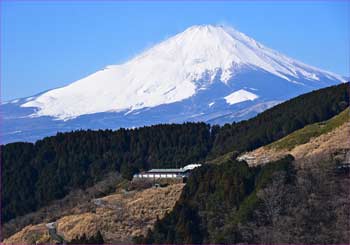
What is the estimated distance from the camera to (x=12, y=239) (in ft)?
107

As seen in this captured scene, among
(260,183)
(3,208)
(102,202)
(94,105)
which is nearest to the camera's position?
(260,183)

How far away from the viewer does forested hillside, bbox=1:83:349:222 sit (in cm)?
4212

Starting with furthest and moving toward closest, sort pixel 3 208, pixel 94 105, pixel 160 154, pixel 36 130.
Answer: pixel 94 105 → pixel 36 130 → pixel 160 154 → pixel 3 208

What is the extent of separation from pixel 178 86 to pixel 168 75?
295 cm

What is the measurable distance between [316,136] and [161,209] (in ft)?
28.2

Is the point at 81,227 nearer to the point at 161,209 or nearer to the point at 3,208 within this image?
the point at 161,209

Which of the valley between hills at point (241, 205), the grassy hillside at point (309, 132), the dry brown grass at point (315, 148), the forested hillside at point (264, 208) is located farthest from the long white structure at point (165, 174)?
the forested hillside at point (264, 208)

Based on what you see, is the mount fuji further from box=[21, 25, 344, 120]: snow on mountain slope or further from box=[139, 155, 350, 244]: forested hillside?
box=[139, 155, 350, 244]: forested hillside

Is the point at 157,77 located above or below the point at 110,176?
above

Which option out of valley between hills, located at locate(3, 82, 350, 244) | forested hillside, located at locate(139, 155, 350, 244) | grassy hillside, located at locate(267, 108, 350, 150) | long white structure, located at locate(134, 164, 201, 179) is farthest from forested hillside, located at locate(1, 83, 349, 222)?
forested hillside, located at locate(139, 155, 350, 244)

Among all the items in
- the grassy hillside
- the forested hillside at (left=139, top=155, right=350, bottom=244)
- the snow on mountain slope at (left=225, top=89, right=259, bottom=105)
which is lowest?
the forested hillside at (left=139, top=155, right=350, bottom=244)

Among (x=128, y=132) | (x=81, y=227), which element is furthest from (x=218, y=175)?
(x=128, y=132)

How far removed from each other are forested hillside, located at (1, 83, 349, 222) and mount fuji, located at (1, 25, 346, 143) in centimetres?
10651

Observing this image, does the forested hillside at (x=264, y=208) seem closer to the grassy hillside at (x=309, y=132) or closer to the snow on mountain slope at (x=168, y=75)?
the grassy hillside at (x=309, y=132)
